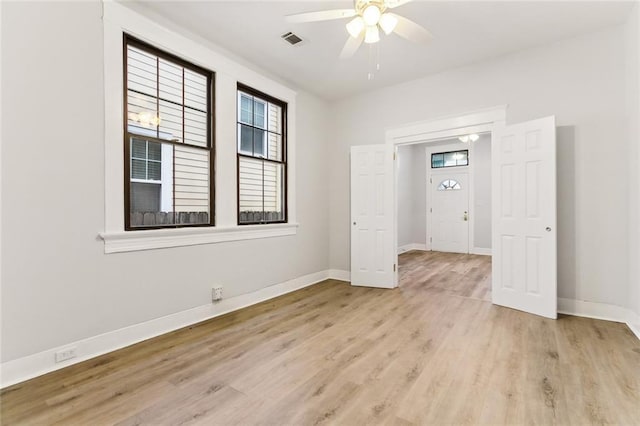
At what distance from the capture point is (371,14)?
223cm

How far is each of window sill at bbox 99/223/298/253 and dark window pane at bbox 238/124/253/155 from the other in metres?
0.98

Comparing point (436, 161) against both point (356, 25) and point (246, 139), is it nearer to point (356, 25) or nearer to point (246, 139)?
point (246, 139)

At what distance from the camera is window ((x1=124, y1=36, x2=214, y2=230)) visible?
2756mm

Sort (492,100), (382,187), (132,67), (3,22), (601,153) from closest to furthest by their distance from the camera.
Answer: (3,22) → (132,67) → (601,153) → (492,100) → (382,187)

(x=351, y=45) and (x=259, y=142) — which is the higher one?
(x=351, y=45)

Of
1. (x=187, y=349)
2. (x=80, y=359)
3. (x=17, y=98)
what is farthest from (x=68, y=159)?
(x=187, y=349)

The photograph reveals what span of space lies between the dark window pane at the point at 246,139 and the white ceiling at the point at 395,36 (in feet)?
2.80

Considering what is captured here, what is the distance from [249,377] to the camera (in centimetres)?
213

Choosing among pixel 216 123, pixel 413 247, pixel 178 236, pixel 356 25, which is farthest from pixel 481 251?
pixel 178 236

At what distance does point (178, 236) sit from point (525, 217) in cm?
384

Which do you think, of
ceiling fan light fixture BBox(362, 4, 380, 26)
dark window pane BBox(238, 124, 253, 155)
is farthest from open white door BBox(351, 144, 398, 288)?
ceiling fan light fixture BBox(362, 4, 380, 26)

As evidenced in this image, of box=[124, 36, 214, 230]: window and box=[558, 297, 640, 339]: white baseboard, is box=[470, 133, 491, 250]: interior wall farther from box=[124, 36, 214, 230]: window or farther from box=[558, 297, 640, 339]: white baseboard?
box=[124, 36, 214, 230]: window

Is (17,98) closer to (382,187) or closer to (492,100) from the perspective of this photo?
(382,187)

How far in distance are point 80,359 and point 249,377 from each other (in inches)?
54.6
